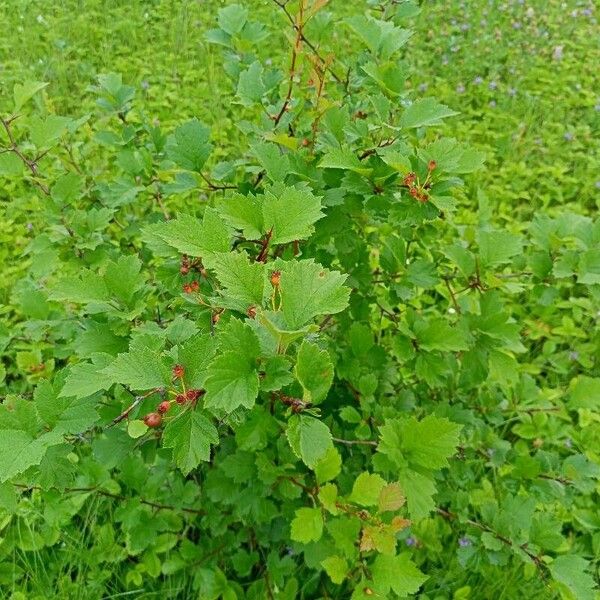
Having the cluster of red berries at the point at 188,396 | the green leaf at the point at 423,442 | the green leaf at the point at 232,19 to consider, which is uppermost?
the green leaf at the point at 232,19

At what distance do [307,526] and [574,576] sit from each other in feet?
2.12

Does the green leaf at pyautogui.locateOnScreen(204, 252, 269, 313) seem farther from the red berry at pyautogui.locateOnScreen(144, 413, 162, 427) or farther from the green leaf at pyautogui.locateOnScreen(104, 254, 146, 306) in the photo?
the green leaf at pyautogui.locateOnScreen(104, 254, 146, 306)

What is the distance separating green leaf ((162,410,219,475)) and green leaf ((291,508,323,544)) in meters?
0.35

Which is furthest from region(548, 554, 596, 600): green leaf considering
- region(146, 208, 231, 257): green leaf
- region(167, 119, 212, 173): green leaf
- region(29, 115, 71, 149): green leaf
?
region(29, 115, 71, 149): green leaf

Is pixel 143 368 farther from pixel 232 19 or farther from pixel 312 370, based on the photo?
pixel 232 19

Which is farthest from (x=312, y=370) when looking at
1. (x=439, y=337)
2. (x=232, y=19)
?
(x=232, y=19)

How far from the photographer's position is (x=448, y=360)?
5.76 ft

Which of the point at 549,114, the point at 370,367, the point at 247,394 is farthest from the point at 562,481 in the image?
the point at 549,114

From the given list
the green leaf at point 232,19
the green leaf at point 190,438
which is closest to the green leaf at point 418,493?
the green leaf at point 190,438

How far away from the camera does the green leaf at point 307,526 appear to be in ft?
3.76

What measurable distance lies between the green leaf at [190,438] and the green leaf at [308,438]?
0.11 meters

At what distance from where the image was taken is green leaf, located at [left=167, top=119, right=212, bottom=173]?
1348 millimetres

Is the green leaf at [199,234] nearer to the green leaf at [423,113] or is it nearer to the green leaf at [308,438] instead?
the green leaf at [308,438]

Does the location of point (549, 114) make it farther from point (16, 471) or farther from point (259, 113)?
point (16, 471)
